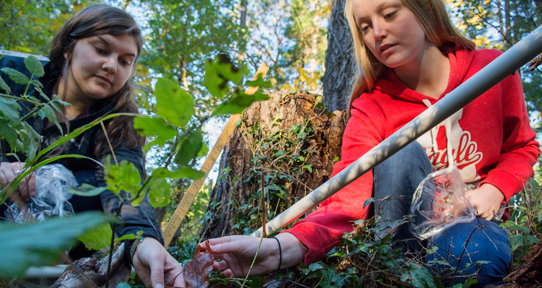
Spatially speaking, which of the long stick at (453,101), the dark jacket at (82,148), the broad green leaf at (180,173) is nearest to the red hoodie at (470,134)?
the long stick at (453,101)

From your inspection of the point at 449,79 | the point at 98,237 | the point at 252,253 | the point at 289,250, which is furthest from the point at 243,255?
the point at 449,79

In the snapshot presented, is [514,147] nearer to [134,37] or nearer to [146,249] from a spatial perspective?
[146,249]

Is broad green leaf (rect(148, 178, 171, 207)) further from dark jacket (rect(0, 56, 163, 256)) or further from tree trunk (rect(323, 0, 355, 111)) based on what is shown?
tree trunk (rect(323, 0, 355, 111))

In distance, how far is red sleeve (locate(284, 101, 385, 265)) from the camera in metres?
1.33

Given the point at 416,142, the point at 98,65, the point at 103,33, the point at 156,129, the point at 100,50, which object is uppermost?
the point at 103,33

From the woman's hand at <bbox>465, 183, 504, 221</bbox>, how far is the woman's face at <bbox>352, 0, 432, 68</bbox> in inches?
29.1

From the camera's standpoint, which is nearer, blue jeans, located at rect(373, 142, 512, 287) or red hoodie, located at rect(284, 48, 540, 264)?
blue jeans, located at rect(373, 142, 512, 287)

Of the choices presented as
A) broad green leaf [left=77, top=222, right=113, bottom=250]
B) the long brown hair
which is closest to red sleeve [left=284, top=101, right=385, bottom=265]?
broad green leaf [left=77, top=222, right=113, bottom=250]

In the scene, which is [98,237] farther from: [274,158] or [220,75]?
[274,158]

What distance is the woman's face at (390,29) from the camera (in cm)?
158

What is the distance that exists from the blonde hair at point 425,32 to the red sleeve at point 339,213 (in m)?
0.40

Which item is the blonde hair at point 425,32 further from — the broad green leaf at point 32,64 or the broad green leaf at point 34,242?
the broad green leaf at point 34,242

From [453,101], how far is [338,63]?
2.63m

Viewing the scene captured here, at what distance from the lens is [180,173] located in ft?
1.49
